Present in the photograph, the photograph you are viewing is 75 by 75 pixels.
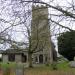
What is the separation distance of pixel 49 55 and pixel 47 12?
36.9 meters

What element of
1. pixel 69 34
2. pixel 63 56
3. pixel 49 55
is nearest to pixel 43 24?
pixel 69 34

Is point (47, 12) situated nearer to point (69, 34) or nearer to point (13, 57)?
point (69, 34)

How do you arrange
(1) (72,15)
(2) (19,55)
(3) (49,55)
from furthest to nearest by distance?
(2) (19,55) < (3) (49,55) < (1) (72,15)

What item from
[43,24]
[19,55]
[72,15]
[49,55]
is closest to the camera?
[72,15]

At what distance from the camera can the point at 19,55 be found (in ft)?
196

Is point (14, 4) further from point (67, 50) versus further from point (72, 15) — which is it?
point (67, 50)

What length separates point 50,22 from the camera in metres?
12.0

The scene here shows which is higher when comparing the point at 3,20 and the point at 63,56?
the point at 3,20

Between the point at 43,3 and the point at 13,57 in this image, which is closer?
the point at 43,3

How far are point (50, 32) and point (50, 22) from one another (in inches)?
29.6

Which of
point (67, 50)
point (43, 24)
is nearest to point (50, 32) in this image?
point (43, 24)

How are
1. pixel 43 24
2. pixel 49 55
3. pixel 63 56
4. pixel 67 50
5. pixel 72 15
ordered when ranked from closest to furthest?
pixel 72 15 → pixel 43 24 → pixel 67 50 → pixel 63 56 → pixel 49 55

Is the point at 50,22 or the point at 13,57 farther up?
the point at 50,22

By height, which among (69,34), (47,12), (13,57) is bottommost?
(13,57)
